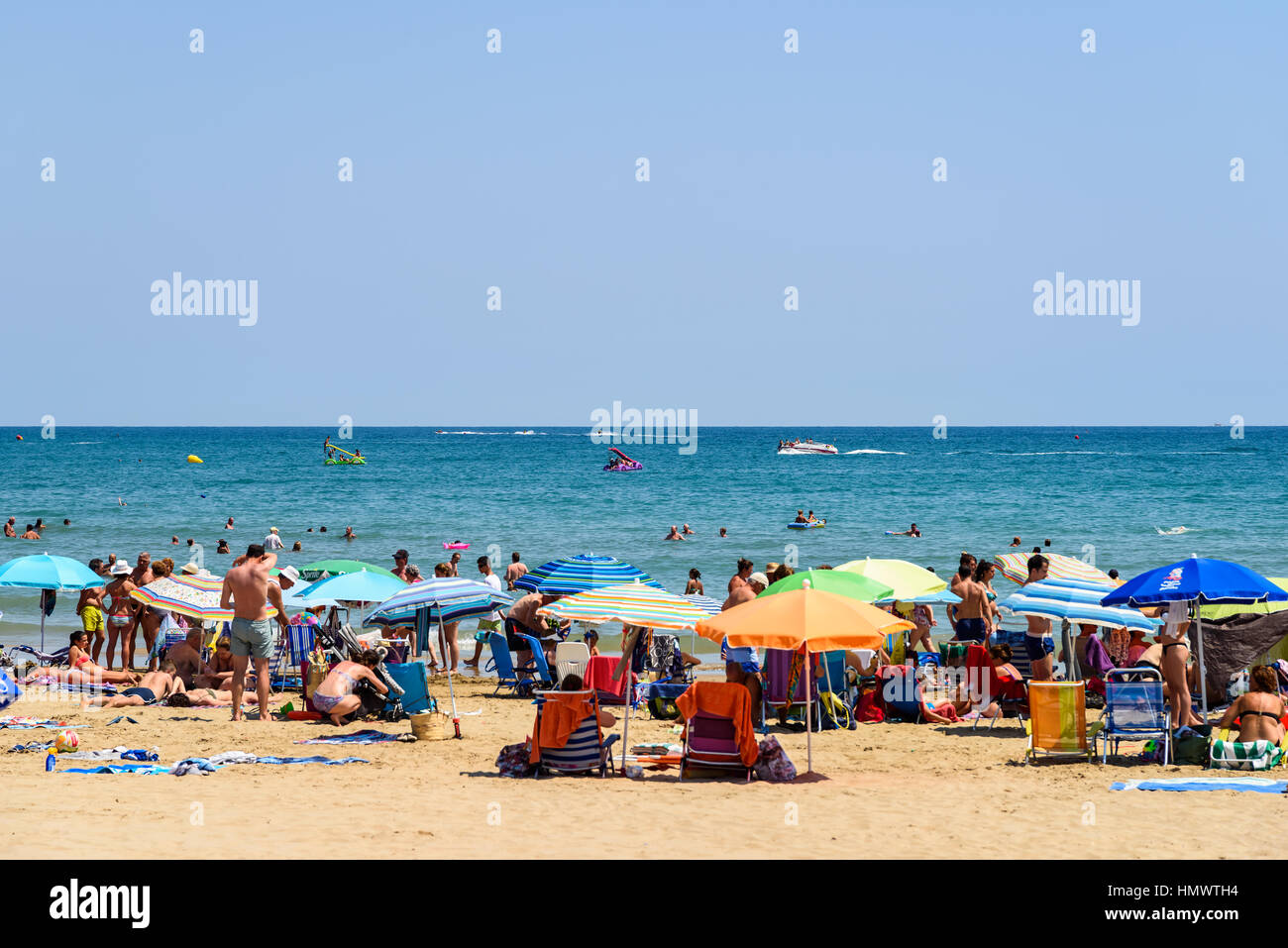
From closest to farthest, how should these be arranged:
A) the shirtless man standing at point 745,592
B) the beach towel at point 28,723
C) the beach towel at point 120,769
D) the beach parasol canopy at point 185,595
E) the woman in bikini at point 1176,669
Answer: the beach towel at point 120,769, the woman in bikini at point 1176,669, the beach towel at point 28,723, the shirtless man standing at point 745,592, the beach parasol canopy at point 185,595

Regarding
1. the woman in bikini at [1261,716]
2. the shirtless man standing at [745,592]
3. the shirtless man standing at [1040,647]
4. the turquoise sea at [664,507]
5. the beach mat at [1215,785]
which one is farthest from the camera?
the turquoise sea at [664,507]

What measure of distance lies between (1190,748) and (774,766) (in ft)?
10.8

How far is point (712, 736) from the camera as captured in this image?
353 inches

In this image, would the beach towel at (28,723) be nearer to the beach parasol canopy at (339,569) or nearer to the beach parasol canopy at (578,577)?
the beach parasol canopy at (339,569)

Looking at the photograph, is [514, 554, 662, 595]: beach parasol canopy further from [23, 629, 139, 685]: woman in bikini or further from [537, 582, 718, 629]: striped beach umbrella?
[23, 629, 139, 685]: woman in bikini

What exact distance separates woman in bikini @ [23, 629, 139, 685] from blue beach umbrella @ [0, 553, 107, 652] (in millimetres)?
1042

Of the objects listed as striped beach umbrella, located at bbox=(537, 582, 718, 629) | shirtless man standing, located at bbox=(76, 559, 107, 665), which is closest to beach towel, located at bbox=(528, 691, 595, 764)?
striped beach umbrella, located at bbox=(537, 582, 718, 629)

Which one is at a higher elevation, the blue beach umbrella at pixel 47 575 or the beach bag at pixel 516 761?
the blue beach umbrella at pixel 47 575

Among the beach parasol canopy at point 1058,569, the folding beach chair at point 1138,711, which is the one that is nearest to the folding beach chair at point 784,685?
the beach parasol canopy at point 1058,569

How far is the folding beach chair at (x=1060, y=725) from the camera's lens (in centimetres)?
955

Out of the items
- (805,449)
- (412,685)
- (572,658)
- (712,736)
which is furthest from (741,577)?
(805,449)

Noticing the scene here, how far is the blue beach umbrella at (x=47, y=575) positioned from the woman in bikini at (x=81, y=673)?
1.04 metres
